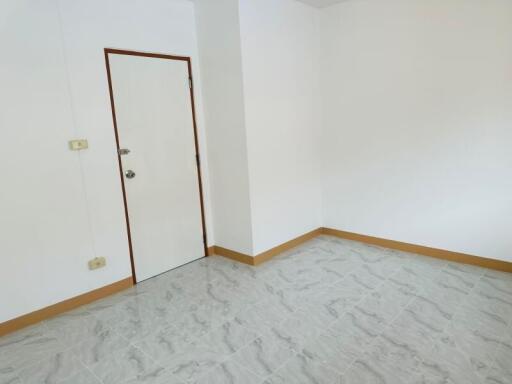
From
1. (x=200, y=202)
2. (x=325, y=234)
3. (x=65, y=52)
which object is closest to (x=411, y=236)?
(x=325, y=234)

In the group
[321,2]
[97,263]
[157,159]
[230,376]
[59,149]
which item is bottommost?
[230,376]

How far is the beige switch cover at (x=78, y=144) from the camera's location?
2.76 m

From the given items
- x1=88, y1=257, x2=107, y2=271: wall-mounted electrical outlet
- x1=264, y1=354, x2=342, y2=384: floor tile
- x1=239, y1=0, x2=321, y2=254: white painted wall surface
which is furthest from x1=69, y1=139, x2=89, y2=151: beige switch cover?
x1=264, y1=354, x2=342, y2=384: floor tile

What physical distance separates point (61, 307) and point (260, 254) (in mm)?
1816

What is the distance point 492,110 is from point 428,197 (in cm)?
94

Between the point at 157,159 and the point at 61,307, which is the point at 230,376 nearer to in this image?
the point at 61,307

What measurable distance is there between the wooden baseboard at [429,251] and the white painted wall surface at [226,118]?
1314 mm

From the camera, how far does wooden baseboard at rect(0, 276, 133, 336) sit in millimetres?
2604

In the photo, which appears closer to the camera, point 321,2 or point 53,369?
point 53,369

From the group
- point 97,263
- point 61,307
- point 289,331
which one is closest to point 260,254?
point 289,331

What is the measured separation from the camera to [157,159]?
3363 mm

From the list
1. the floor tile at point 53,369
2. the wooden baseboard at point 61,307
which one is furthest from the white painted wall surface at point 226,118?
the floor tile at point 53,369

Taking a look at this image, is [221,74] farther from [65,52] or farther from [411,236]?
[411,236]

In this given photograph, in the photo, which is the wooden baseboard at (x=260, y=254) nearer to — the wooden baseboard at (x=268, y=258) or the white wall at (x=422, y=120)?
the wooden baseboard at (x=268, y=258)
